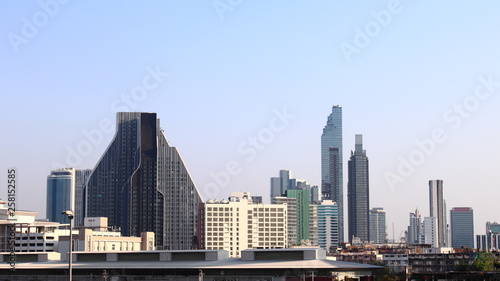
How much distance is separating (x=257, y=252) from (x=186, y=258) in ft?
36.5

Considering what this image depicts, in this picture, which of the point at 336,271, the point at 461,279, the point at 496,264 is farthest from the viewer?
the point at 496,264

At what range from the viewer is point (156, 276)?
118m

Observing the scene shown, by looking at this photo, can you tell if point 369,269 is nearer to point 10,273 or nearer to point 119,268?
point 119,268

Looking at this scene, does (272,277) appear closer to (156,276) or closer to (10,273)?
(156,276)

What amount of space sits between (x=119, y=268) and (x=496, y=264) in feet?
343

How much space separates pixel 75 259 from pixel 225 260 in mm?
22845

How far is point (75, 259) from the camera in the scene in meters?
125

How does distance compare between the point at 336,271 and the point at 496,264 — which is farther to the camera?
the point at 496,264

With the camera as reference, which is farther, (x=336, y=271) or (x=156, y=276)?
(x=156, y=276)

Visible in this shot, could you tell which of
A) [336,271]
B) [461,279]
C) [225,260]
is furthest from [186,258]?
[461,279]

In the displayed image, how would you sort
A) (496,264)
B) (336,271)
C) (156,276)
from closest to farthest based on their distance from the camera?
(336,271) < (156,276) < (496,264)

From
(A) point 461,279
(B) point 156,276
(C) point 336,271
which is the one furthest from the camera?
(A) point 461,279

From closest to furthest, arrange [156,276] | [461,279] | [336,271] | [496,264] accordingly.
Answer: [336,271]
[156,276]
[461,279]
[496,264]

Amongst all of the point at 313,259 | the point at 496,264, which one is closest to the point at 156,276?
the point at 313,259
